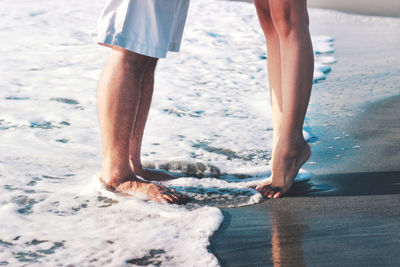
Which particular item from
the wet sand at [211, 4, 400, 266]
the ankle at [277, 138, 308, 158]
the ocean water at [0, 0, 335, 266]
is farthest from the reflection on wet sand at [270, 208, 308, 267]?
the ankle at [277, 138, 308, 158]

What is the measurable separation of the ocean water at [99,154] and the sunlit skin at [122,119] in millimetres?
68

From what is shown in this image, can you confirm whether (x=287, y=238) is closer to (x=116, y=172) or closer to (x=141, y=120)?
(x=116, y=172)

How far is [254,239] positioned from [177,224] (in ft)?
0.87

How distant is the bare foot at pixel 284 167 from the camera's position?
2049mm

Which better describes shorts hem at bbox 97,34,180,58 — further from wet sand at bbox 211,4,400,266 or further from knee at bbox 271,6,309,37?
wet sand at bbox 211,4,400,266

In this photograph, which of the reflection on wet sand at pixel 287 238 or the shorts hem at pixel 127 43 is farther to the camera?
the shorts hem at pixel 127 43

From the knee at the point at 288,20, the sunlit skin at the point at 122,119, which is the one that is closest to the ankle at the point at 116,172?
the sunlit skin at the point at 122,119

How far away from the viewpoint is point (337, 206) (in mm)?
1884

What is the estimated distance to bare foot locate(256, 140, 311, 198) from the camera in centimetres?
205

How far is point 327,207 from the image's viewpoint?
6.15 ft

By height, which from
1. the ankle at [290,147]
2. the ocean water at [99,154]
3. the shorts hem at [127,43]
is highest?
the shorts hem at [127,43]

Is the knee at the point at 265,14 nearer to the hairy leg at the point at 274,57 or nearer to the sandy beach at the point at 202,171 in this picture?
Answer: the hairy leg at the point at 274,57

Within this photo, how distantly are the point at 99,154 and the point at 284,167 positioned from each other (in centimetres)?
93

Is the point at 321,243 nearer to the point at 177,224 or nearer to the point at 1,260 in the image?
the point at 177,224
